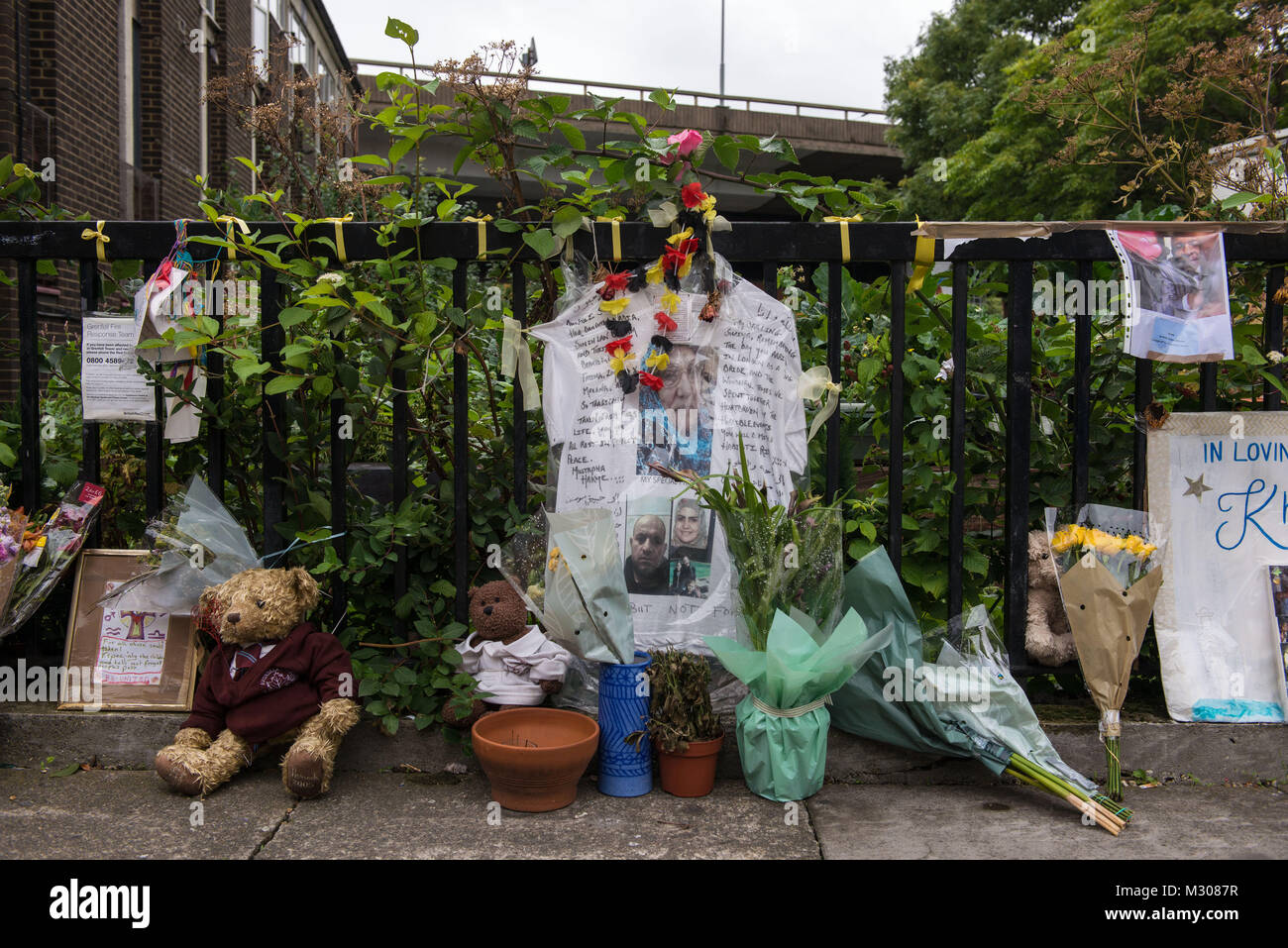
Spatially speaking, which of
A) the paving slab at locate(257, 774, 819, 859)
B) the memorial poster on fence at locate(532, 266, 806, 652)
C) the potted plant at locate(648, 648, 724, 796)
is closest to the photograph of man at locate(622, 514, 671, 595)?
the memorial poster on fence at locate(532, 266, 806, 652)

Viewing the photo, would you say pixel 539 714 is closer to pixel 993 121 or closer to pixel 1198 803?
pixel 1198 803

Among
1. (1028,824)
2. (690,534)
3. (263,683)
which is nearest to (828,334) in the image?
(690,534)

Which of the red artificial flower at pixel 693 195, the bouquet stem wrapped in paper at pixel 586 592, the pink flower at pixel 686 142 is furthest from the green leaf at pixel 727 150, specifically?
the bouquet stem wrapped in paper at pixel 586 592

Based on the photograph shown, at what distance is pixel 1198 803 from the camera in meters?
2.89

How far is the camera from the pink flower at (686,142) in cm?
311

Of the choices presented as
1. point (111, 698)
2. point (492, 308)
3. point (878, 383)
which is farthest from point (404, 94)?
point (111, 698)

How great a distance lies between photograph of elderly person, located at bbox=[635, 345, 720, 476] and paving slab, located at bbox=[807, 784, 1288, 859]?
1156 millimetres

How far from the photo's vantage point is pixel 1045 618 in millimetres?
3170

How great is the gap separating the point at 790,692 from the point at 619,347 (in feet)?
4.09

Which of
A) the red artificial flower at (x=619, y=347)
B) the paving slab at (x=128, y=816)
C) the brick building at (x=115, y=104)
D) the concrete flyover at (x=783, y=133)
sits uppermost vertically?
the concrete flyover at (x=783, y=133)

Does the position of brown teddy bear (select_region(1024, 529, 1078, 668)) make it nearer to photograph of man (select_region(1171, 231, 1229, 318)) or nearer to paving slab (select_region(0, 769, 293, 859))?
photograph of man (select_region(1171, 231, 1229, 318))

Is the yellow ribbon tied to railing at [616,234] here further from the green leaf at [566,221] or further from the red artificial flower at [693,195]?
the red artificial flower at [693,195]

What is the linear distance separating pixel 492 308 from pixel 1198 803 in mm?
2680

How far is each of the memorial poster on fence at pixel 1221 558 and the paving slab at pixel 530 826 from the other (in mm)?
1412
